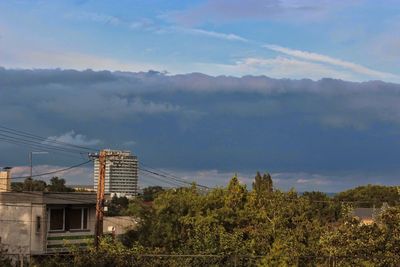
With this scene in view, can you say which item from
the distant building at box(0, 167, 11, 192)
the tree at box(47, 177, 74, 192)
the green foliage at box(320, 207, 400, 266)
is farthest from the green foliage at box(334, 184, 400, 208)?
the green foliage at box(320, 207, 400, 266)

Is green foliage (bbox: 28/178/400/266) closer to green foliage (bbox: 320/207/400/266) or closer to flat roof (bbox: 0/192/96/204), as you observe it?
green foliage (bbox: 320/207/400/266)

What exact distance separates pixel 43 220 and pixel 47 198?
1304mm

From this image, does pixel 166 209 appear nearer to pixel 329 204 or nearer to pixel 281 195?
pixel 281 195

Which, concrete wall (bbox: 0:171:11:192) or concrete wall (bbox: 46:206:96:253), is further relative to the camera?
concrete wall (bbox: 0:171:11:192)

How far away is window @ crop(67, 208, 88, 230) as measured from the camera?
39.6 m

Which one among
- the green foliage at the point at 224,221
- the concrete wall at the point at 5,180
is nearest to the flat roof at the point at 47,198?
the green foliage at the point at 224,221

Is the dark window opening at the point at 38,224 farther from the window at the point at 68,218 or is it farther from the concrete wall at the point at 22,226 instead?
the window at the point at 68,218

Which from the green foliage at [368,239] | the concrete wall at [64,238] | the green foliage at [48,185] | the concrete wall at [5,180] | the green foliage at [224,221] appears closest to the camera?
the green foliage at [368,239]

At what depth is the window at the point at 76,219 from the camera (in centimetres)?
3956

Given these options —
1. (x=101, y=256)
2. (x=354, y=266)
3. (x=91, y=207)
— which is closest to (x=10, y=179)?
(x=91, y=207)

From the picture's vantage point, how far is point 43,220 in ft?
124

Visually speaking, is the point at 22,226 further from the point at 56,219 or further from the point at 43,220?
the point at 56,219

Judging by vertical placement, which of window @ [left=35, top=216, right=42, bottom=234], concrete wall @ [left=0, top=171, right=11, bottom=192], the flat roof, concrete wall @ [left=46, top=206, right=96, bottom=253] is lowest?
concrete wall @ [left=46, top=206, right=96, bottom=253]

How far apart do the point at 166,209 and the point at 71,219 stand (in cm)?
834
